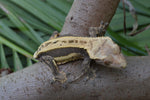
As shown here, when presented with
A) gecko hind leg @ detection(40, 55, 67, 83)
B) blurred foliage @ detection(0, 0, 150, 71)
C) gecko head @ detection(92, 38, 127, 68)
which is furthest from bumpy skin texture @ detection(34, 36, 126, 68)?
blurred foliage @ detection(0, 0, 150, 71)

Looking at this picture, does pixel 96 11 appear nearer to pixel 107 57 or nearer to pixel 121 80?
pixel 107 57

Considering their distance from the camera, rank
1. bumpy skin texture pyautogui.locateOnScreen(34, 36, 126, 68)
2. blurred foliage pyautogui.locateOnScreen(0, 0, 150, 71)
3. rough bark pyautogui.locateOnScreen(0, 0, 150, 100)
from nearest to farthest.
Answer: rough bark pyautogui.locateOnScreen(0, 0, 150, 100) < bumpy skin texture pyautogui.locateOnScreen(34, 36, 126, 68) < blurred foliage pyautogui.locateOnScreen(0, 0, 150, 71)

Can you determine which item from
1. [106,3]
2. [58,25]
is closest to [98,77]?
[106,3]

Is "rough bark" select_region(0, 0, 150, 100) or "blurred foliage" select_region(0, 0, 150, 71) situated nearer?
"rough bark" select_region(0, 0, 150, 100)

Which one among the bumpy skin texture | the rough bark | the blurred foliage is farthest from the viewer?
Result: the blurred foliage

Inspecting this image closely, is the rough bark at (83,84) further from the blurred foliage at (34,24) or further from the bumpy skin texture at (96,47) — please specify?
the blurred foliage at (34,24)

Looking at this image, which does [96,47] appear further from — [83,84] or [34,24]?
[34,24]

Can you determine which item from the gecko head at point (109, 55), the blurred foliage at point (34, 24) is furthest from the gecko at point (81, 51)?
the blurred foliage at point (34, 24)

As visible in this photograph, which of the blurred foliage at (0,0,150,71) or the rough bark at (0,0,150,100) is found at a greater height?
the blurred foliage at (0,0,150,71)

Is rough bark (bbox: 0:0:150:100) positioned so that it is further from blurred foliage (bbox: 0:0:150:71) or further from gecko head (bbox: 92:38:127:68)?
blurred foliage (bbox: 0:0:150:71)
